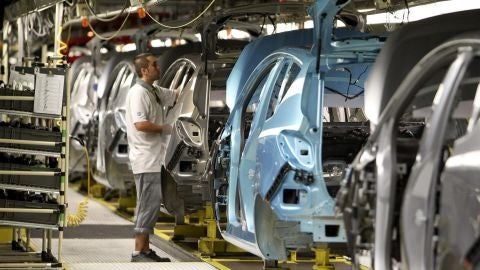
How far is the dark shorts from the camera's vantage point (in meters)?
13.1

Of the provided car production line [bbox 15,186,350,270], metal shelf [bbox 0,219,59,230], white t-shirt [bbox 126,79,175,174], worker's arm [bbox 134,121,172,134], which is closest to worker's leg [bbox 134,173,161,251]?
white t-shirt [bbox 126,79,175,174]

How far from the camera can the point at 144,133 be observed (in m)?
Result: 13.2

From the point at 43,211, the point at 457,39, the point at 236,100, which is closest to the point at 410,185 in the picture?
the point at 457,39

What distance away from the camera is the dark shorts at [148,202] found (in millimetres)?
13078

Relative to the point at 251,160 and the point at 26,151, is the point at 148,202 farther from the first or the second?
the point at 251,160

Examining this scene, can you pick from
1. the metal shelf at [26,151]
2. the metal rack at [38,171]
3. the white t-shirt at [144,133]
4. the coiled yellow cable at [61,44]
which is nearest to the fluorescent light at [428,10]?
the white t-shirt at [144,133]

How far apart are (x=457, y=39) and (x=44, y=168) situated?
18.6ft

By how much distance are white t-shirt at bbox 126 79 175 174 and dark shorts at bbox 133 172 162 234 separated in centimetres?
9

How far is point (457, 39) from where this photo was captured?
713cm

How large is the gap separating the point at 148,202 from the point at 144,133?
702 millimetres

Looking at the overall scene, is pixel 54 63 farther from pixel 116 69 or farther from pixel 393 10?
pixel 116 69

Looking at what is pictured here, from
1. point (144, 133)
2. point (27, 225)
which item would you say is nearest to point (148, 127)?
point (144, 133)

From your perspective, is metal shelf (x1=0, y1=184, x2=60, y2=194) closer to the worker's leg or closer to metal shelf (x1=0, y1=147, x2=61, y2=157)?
metal shelf (x1=0, y1=147, x2=61, y2=157)

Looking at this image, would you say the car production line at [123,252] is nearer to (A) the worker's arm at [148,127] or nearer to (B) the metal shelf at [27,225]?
(B) the metal shelf at [27,225]
